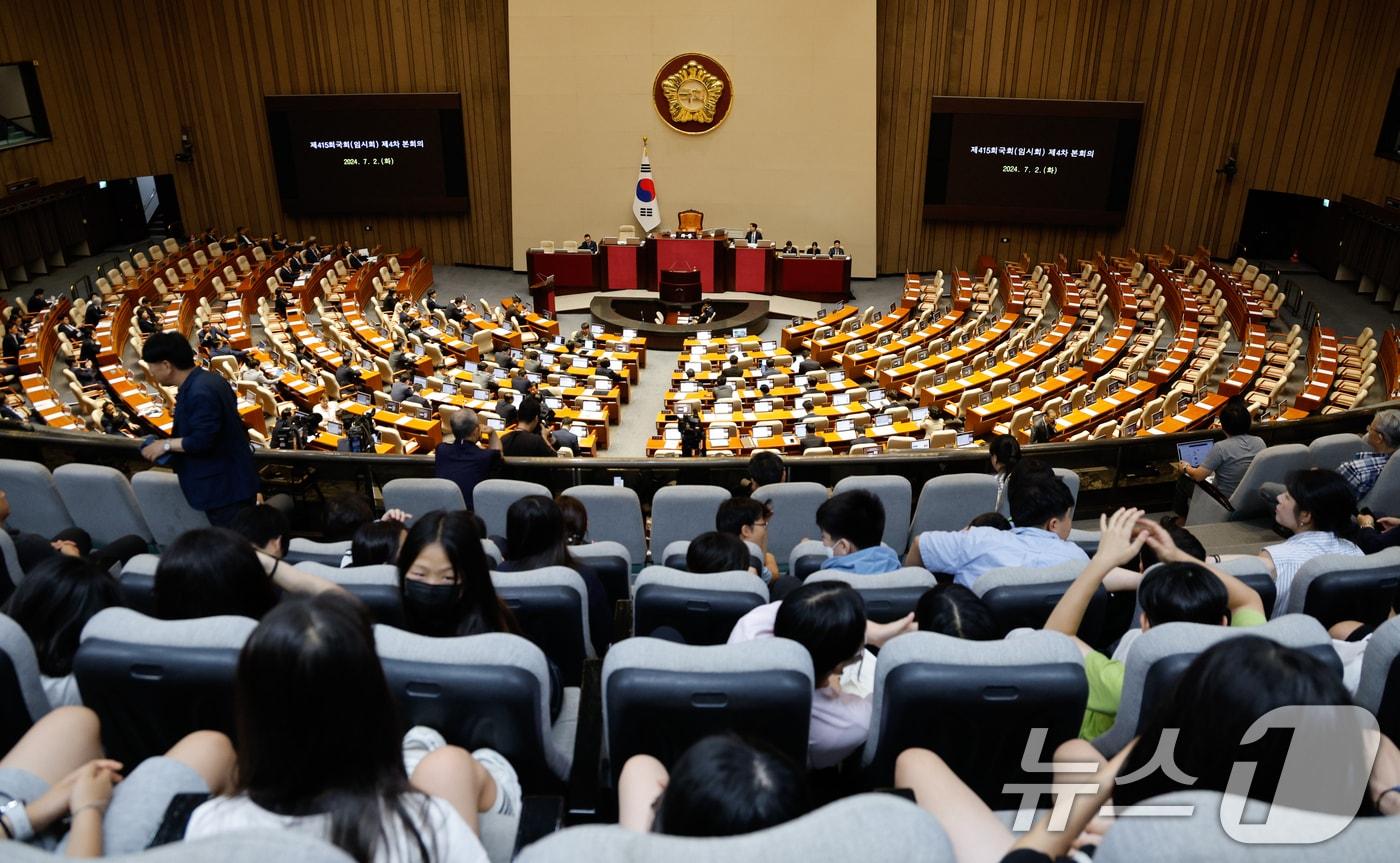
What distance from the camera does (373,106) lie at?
59.1 feet

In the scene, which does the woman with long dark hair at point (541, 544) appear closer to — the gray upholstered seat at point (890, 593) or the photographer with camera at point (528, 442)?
the gray upholstered seat at point (890, 593)

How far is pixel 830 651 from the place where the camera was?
2203 millimetres

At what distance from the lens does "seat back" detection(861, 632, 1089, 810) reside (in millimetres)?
2033

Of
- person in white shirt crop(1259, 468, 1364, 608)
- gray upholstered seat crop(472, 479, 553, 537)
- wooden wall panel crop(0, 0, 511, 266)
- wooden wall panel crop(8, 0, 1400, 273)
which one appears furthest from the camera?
wooden wall panel crop(0, 0, 511, 266)

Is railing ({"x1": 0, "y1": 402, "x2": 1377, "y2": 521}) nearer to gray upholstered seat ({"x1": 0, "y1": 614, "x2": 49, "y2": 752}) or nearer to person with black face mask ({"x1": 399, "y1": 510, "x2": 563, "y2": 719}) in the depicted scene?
person with black face mask ({"x1": 399, "y1": 510, "x2": 563, "y2": 719})

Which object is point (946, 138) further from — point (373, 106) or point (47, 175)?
point (47, 175)

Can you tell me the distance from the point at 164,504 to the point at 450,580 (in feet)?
9.09

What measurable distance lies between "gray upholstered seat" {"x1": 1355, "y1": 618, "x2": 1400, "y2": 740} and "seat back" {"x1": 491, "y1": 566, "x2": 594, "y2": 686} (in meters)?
1.96

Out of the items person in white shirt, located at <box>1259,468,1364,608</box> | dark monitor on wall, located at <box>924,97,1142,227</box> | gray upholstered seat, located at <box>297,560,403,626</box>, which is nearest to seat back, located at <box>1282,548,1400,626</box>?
person in white shirt, located at <box>1259,468,1364,608</box>

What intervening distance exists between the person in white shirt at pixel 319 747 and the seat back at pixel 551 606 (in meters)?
1.12

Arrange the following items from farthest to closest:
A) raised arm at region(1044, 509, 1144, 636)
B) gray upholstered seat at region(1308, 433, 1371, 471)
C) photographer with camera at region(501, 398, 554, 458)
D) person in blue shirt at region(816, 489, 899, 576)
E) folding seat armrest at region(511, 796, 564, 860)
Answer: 1. photographer with camera at region(501, 398, 554, 458)
2. gray upholstered seat at region(1308, 433, 1371, 471)
3. person in blue shirt at region(816, 489, 899, 576)
4. raised arm at region(1044, 509, 1144, 636)
5. folding seat armrest at region(511, 796, 564, 860)

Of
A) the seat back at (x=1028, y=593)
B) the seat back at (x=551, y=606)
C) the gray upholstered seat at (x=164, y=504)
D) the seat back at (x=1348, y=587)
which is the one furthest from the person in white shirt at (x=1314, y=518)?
the gray upholstered seat at (x=164, y=504)

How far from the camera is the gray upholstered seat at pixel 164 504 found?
4426 millimetres

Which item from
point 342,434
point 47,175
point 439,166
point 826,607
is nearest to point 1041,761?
point 826,607
